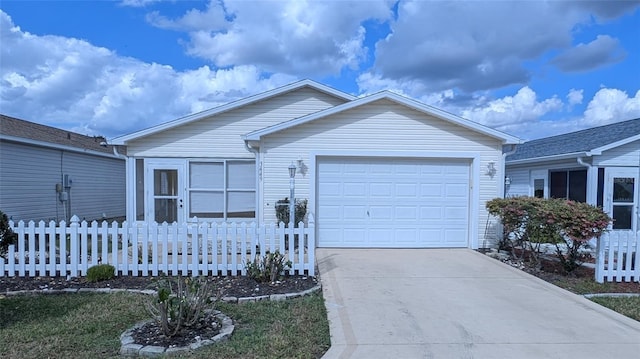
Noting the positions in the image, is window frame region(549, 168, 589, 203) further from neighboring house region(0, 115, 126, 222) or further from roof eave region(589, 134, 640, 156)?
neighboring house region(0, 115, 126, 222)

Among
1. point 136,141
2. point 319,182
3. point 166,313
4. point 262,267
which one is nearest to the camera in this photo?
point 166,313

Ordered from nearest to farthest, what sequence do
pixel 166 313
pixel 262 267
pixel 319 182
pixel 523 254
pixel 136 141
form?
pixel 166 313, pixel 262 267, pixel 523 254, pixel 319 182, pixel 136 141

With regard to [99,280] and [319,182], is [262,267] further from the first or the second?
[319,182]

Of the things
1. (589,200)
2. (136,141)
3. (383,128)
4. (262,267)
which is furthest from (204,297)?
(589,200)

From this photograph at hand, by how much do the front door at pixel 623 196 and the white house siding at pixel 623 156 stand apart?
0.52ft

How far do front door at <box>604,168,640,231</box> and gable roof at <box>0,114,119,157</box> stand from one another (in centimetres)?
1401

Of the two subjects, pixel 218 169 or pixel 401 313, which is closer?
pixel 401 313

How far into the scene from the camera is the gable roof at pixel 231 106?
1041 cm

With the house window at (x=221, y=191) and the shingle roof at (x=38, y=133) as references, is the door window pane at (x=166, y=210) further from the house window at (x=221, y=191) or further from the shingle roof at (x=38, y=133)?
the shingle roof at (x=38, y=133)

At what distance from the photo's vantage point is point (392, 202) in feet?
32.6

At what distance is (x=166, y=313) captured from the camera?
4.30m

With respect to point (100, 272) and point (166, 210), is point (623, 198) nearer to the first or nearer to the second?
point (166, 210)

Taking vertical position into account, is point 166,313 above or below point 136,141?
below

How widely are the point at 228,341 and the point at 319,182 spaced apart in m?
5.85
